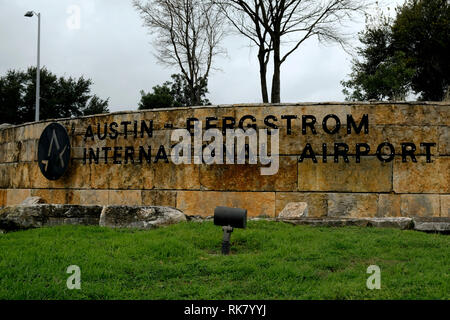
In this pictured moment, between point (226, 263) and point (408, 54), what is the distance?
1124 inches

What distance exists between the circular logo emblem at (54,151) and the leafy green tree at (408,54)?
19437mm

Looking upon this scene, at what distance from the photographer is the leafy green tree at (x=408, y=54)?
1084 inches

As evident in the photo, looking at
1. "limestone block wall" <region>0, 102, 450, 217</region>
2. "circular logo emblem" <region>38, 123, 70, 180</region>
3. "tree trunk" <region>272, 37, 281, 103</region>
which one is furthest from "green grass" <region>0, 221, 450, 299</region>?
"tree trunk" <region>272, 37, 281, 103</region>

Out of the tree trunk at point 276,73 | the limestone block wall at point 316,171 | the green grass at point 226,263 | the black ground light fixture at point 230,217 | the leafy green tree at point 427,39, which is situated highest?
the leafy green tree at point 427,39

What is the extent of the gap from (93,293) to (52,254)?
57.6 inches

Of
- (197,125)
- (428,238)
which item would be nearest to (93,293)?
(428,238)

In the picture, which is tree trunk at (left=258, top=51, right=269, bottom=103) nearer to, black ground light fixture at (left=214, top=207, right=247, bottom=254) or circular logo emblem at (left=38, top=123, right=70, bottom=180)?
circular logo emblem at (left=38, top=123, right=70, bottom=180)

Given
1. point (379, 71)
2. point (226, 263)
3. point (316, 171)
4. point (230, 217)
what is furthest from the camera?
point (379, 71)

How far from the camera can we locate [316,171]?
381 inches

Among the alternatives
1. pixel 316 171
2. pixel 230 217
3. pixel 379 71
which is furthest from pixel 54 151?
pixel 379 71

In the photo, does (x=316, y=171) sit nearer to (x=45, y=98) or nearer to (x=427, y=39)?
(x=427, y=39)

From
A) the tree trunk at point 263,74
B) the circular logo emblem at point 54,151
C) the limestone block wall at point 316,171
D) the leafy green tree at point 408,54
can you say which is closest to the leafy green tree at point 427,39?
the leafy green tree at point 408,54

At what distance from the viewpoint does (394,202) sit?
30.9 feet

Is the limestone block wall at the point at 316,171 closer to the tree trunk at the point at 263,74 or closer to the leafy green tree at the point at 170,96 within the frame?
the tree trunk at the point at 263,74
